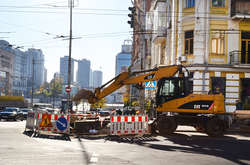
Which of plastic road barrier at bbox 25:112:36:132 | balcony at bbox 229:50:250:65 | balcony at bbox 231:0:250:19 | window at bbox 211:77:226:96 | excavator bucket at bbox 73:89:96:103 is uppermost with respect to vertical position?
balcony at bbox 231:0:250:19

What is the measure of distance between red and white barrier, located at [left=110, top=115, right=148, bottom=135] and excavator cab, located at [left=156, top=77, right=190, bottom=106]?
1.71 meters

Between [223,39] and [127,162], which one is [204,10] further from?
[127,162]

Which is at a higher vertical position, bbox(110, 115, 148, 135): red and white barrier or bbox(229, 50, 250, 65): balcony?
bbox(229, 50, 250, 65): balcony

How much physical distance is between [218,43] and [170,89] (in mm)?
11029

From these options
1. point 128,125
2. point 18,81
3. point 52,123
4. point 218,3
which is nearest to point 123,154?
point 128,125

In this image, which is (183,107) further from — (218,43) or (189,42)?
(218,43)

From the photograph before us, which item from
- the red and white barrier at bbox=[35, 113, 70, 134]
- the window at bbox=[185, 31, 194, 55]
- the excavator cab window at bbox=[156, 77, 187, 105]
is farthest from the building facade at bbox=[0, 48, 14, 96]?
the excavator cab window at bbox=[156, 77, 187, 105]

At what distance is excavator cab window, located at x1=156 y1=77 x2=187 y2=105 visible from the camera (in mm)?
14578

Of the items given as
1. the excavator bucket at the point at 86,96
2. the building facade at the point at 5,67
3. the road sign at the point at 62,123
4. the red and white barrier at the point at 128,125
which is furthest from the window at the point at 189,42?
the building facade at the point at 5,67

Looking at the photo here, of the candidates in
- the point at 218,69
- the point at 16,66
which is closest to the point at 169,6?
the point at 218,69

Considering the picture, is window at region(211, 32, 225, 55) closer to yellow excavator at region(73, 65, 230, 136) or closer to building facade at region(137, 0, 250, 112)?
building facade at region(137, 0, 250, 112)

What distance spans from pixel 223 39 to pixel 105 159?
18533 millimetres

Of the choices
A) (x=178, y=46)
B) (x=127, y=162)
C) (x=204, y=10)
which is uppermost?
(x=204, y=10)

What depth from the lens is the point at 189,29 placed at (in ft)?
78.2
